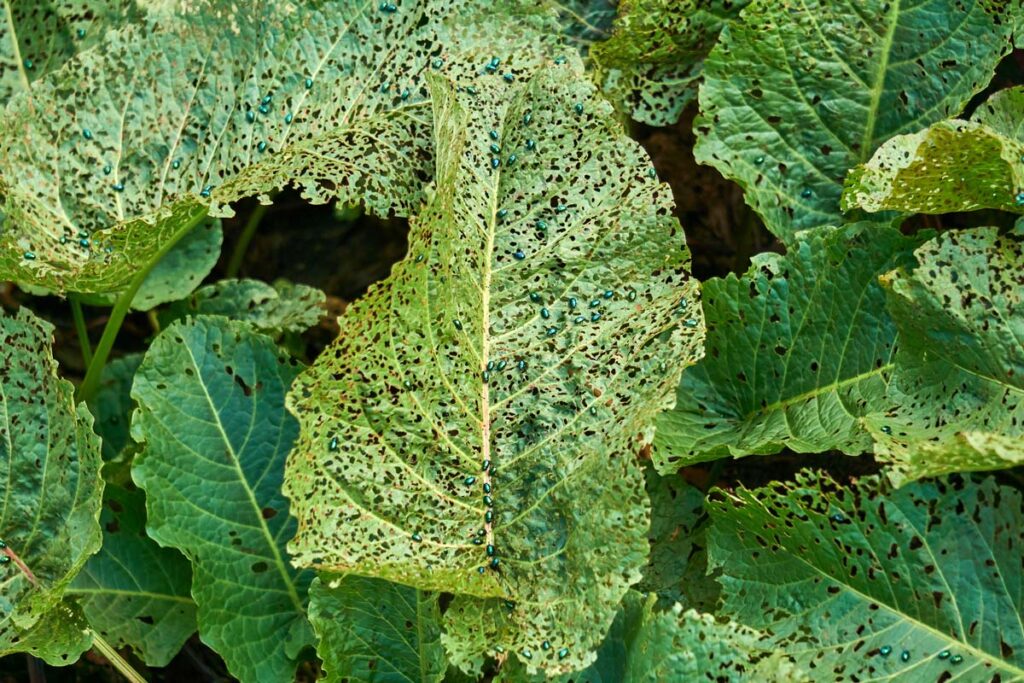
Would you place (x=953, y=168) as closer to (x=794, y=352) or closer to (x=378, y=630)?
(x=794, y=352)

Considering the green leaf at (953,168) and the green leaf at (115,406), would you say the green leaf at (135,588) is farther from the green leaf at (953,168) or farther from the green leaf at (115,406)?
the green leaf at (953,168)

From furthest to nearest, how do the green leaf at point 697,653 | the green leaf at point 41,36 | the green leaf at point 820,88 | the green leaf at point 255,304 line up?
the green leaf at point 255,304 < the green leaf at point 41,36 < the green leaf at point 820,88 < the green leaf at point 697,653

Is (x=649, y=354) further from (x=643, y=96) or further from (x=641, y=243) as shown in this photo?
(x=643, y=96)

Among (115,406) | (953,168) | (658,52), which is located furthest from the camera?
(115,406)

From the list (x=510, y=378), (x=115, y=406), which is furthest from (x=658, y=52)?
(x=115, y=406)

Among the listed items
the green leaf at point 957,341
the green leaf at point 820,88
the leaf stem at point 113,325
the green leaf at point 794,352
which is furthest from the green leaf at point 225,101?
the green leaf at point 957,341
